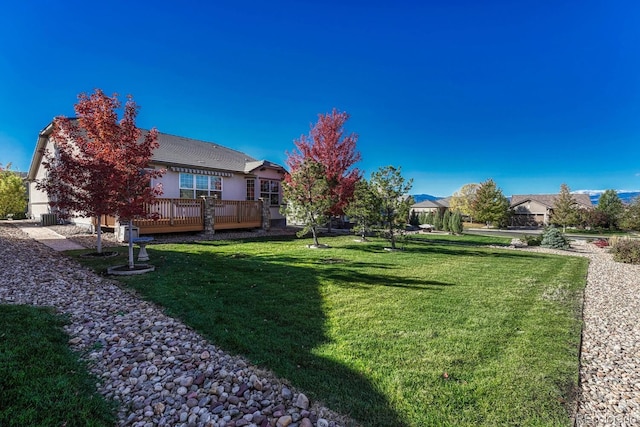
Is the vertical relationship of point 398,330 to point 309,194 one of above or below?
below

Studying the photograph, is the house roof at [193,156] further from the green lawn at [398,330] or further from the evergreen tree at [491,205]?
the evergreen tree at [491,205]

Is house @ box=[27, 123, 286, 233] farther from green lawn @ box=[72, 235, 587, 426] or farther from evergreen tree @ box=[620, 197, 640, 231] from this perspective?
evergreen tree @ box=[620, 197, 640, 231]

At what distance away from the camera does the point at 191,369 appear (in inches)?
117

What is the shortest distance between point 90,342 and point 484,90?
28224mm

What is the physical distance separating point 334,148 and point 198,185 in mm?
8103

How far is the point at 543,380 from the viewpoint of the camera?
3.04 metres

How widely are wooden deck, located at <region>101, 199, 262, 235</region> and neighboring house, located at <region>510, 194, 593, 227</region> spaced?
44375 millimetres

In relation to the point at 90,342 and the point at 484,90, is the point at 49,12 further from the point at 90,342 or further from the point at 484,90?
the point at 484,90

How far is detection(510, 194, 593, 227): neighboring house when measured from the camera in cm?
4741

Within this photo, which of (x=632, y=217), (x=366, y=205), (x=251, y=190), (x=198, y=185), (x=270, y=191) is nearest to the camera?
(x=366, y=205)

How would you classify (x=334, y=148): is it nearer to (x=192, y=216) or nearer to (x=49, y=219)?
(x=192, y=216)

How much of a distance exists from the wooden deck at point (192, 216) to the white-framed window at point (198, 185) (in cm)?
225

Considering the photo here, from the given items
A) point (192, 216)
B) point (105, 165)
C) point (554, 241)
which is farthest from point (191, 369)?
point (554, 241)

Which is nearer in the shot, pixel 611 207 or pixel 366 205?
pixel 366 205
